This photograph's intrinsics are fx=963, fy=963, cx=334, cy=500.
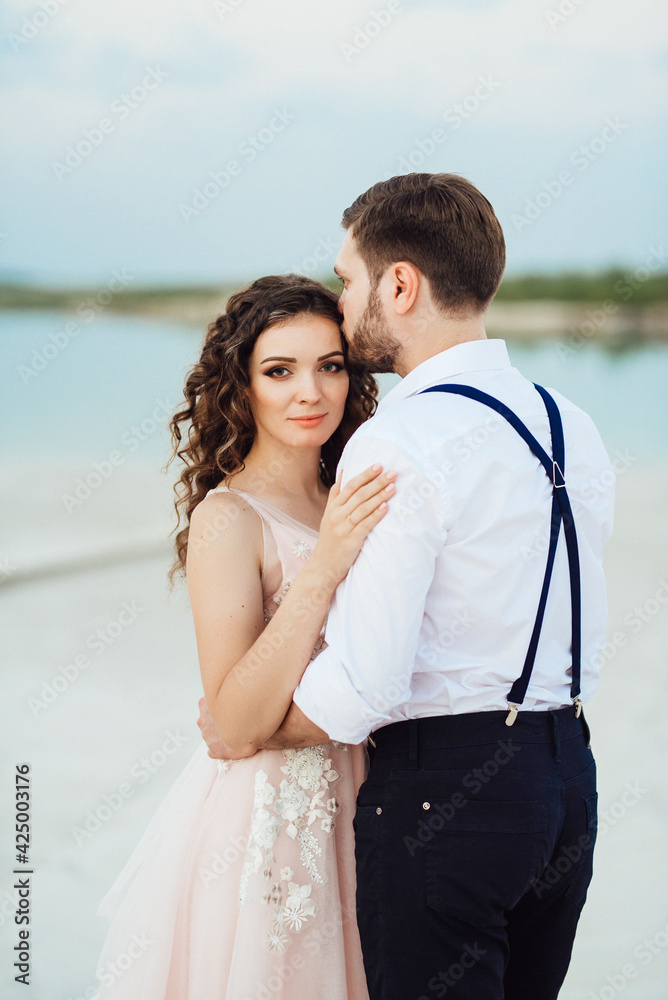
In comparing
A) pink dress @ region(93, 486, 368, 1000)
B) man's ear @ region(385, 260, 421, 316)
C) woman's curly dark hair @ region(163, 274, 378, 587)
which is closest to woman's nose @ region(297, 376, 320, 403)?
woman's curly dark hair @ region(163, 274, 378, 587)

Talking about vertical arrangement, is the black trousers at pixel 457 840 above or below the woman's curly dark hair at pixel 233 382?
below

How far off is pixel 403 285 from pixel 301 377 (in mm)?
386

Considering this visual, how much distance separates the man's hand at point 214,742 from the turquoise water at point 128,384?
23.3 ft

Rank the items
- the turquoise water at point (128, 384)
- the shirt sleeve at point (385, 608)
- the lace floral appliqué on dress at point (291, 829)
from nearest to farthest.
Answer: the shirt sleeve at point (385, 608)
the lace floral appliqué on dress at point (291, 829)
the turquoise water at point (128, 384)

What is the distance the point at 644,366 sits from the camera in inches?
499

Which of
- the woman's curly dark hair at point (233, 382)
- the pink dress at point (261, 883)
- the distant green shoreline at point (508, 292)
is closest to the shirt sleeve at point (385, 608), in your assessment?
the pink dress at point (261, 883)

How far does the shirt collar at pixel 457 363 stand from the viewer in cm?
154

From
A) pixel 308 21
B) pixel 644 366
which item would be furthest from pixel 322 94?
pixel 644 366

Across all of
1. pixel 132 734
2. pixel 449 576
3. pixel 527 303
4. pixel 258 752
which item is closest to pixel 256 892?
pixel 258 752

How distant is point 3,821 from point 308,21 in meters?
8.21

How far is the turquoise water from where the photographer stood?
9.81 metres

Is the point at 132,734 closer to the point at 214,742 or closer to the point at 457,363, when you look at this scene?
the point at 214,742

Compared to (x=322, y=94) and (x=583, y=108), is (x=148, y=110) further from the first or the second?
(x=583, y=108)

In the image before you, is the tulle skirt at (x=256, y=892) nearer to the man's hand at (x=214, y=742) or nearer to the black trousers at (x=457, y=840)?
the man's hand at (x=214, y=742)
